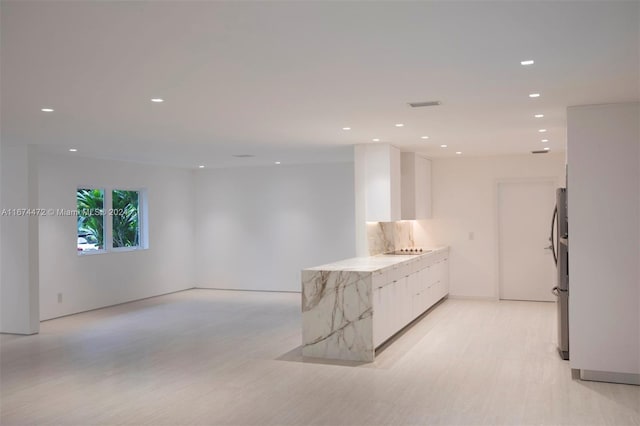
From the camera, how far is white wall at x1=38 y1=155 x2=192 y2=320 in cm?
842

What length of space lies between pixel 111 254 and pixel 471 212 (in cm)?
594

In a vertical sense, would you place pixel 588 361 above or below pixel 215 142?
below

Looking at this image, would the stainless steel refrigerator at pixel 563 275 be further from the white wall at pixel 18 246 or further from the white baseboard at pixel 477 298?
the white wall at pixel 18 246

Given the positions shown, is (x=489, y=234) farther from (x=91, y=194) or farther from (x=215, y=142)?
(x=91, y=194)

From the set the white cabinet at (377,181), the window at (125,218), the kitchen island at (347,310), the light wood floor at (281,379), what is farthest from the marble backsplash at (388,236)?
the window at (125,218)

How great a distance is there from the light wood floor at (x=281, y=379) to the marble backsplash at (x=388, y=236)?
1212 mm

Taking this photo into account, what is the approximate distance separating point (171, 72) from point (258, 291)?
7729 millimetres

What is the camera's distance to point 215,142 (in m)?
7.43

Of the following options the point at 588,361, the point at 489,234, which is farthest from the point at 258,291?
the point at 588,361

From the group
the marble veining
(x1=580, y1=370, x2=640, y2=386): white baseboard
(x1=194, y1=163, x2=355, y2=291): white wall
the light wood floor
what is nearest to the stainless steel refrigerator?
the light wood floor

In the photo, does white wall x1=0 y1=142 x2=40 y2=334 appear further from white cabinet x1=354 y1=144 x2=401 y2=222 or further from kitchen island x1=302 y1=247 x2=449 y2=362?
white cabinet x1=354 y1=144 x2=401 y2=222

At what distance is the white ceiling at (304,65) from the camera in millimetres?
2750

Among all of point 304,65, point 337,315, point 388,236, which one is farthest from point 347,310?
point 388,236

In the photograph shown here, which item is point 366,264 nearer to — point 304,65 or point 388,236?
point 388,236
